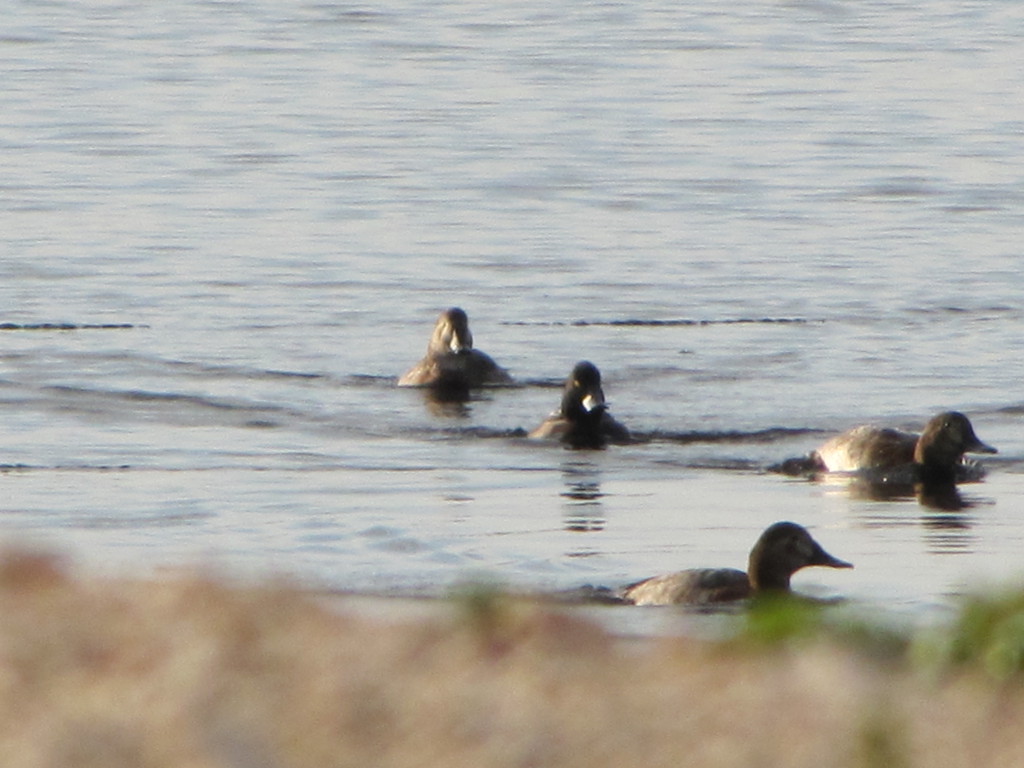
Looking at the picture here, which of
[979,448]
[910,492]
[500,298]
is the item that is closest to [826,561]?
[910,492]

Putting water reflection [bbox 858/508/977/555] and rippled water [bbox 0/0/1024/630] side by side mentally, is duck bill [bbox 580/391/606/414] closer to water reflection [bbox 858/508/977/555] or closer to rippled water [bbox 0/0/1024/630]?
rippled water [bbox 0/0/1024/630]

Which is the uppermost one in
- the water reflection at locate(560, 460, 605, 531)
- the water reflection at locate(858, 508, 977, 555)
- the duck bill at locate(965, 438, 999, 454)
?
the duck bill at locate(965, 438, 999, 454)

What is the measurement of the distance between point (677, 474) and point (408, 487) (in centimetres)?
174

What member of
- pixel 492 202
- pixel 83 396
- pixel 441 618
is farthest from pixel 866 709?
pixel 492 202

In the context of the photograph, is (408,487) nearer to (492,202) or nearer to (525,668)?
(525,668)

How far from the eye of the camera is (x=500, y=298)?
872 inches

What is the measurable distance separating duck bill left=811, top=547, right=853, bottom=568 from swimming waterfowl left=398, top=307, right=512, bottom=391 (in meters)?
6.80

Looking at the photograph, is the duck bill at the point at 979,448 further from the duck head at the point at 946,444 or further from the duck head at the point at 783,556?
the duck head at the point at 783,556

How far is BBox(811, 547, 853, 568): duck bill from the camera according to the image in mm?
11320

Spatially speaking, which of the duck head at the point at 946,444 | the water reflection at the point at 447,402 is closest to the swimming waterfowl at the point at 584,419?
the water reflection at the point at 447,402

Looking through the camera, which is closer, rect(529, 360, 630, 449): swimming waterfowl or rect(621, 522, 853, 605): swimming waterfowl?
rect(621, 522, 853, 605): swimming waterfowl

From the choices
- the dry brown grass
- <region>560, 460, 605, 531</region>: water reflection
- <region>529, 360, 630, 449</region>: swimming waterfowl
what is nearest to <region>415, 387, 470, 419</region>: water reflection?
<region>529, 360, 630, 449</region>: swimming waterfowl

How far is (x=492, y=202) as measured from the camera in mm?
27219

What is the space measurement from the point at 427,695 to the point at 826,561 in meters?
7.32
